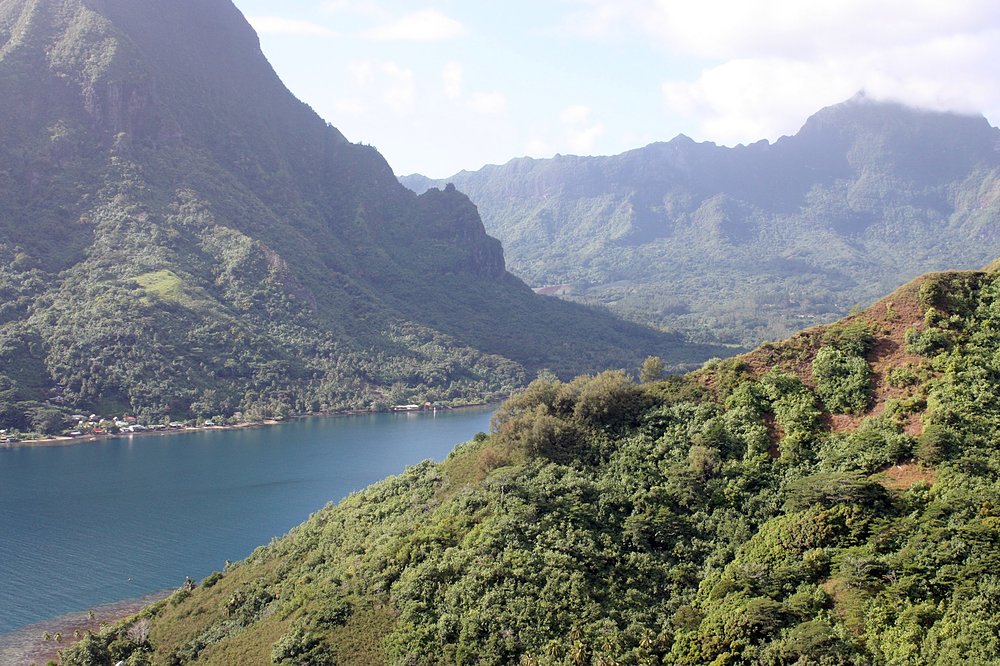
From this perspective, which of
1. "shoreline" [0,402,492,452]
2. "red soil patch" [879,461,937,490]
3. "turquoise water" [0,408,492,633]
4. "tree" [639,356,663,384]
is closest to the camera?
"red soil patch" [879,461,937,490]

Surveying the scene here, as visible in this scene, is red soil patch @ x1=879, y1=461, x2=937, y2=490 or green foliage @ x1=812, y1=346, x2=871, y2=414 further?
green foliage @ x1=812, y1=346, x2=871, y2=414

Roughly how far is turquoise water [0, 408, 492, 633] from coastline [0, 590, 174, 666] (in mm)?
1286

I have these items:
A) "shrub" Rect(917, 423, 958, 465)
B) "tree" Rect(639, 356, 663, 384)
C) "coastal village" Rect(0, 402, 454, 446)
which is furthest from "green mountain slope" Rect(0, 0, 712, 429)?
"shrub" Rect(917, 423, 958, 465)

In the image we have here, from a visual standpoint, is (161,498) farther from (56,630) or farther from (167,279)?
(167,279)

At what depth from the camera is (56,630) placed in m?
52.0

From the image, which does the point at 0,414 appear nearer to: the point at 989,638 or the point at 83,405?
the point at 83,405

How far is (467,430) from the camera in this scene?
119m

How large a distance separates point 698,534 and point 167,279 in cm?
13013

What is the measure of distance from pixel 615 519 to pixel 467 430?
8526 centimetres

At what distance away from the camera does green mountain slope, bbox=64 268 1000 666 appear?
85.5 feet

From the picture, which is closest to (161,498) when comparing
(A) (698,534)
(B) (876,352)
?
(A) (698,534)

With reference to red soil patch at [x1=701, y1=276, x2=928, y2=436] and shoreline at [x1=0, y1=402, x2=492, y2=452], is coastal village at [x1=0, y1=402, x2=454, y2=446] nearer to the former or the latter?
shoreline at [x1=0, y1=402, x2=492, y2=452]

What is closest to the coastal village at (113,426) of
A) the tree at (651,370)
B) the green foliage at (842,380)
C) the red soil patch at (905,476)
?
the tree at (651,370)

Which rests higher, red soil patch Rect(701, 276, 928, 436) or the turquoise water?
red soil patch Rect(701, 276, 928, 436)
